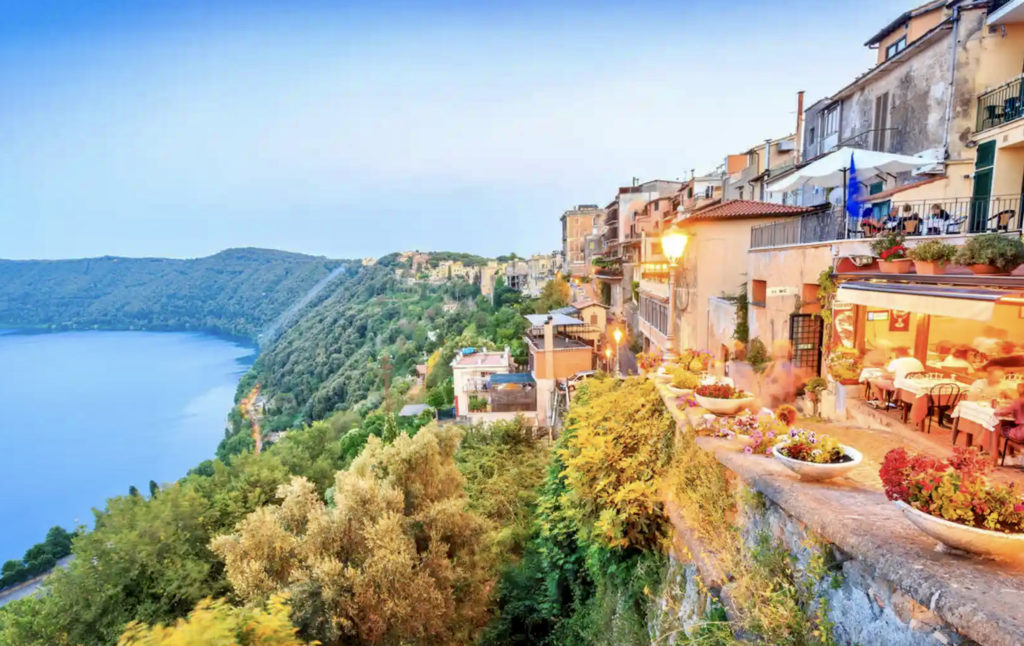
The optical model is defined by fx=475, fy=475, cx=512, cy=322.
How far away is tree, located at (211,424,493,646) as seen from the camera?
9.48m

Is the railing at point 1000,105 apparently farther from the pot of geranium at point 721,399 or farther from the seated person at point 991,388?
the pot of geranium at point 721,399

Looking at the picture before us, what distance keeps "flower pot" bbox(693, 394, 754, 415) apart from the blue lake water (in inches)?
1027

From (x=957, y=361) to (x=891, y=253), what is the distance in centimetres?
186

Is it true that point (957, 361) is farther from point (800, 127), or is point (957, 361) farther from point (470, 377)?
point (470, 377)

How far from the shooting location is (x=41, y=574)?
3158 centimetres

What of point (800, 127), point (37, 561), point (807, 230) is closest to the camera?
point (807, 230)

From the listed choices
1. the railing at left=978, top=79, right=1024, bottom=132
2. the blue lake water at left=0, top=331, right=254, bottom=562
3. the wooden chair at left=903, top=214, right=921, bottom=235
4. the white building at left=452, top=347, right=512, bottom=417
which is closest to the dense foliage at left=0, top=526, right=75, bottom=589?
the blue lake water at left=0, top=331, right=254, bottom=562

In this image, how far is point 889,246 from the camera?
22.0 feet

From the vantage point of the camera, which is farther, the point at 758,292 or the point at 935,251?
the point at 758,292

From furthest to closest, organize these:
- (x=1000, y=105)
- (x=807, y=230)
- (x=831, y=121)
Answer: (x=831, y=121)
(x=807, y=230)
(x=1000, y=105)

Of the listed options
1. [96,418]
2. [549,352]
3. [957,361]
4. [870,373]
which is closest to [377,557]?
[870,373]

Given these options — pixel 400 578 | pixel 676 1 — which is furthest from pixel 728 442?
pixel 676 1

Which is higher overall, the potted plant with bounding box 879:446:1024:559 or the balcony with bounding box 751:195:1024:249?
the balcony with bounding box 751:195:1024:249

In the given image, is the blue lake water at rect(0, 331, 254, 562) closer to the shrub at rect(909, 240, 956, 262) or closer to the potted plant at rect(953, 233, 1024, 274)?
the shrub at rect(909, 240, 956, 262)
